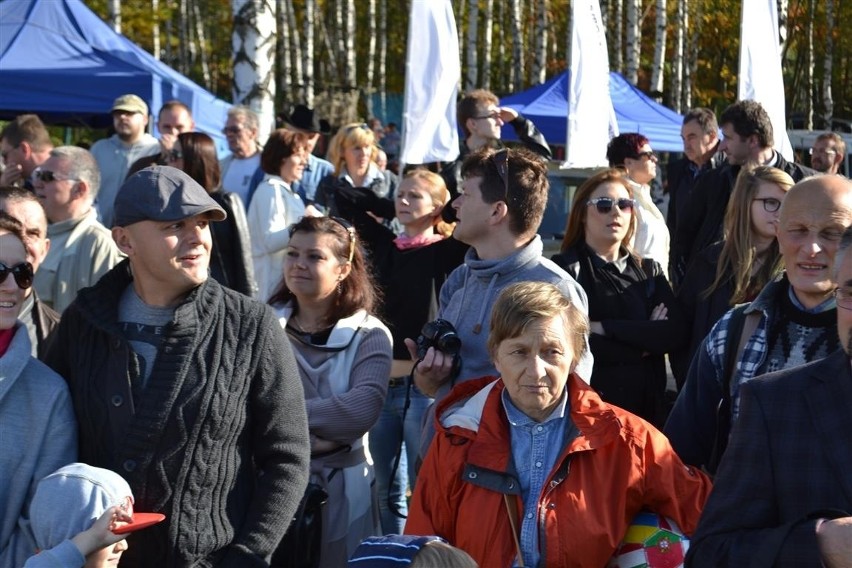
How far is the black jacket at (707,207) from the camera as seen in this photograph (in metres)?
7.22

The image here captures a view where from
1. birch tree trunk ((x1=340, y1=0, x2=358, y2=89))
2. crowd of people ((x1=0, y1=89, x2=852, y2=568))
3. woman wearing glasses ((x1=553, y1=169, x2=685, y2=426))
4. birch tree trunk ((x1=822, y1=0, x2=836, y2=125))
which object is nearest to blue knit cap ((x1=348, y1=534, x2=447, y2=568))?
crowd of people ((x1=0, y1=89, x2=852, y2=568))

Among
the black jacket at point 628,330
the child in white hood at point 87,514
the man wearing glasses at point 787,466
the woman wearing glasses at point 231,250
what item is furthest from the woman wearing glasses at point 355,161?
the man wearing glasses at point 787,466

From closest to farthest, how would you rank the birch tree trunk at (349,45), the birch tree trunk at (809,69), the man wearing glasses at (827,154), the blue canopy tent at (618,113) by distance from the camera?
1. the man wearing glasses at (827,154)
2. the blue canopy tent at (618,113)
3. the birch tree trunk at (809,69)
4. the birch tree trunk at (349,45)

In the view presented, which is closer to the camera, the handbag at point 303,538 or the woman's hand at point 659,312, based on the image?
the handbag at point 303,538

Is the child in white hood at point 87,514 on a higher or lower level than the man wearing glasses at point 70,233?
lower

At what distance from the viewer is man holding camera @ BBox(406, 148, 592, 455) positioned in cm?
426

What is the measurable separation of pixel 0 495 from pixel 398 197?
348cm

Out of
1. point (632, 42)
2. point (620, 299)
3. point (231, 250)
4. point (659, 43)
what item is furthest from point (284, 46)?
point (620, 299)

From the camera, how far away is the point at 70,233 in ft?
18.7

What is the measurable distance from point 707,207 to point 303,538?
13.7 ft

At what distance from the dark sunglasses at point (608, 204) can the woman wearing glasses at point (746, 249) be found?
55 cm

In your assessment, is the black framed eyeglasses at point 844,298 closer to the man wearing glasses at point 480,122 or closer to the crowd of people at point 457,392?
the crowd of people at point 457,392

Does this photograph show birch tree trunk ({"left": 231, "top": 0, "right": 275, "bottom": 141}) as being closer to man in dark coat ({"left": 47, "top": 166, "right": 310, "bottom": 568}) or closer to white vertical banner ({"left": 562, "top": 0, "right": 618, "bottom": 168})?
white vertical banner ({"left": 562, "top": 0, "right": 618, "bottom": 168})

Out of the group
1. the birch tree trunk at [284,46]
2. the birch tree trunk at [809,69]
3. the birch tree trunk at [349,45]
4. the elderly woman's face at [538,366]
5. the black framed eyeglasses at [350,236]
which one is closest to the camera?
the elderly woman's face at [538,366]
